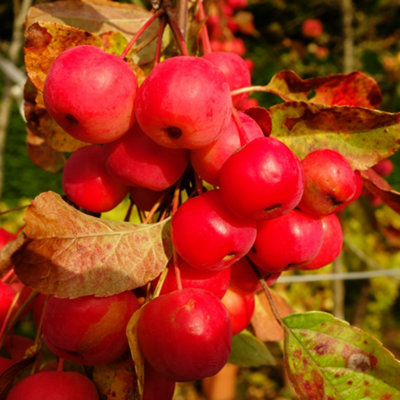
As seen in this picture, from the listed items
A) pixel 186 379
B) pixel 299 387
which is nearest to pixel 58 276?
pixel 186 379

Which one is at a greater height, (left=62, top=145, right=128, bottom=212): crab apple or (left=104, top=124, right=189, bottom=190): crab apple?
(left=104, top=124, right=189, bottom=190): crab apple

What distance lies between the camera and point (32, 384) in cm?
49

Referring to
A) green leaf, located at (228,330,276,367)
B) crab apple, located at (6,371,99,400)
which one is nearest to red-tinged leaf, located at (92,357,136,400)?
crab apple, located at (6,371,99,400)

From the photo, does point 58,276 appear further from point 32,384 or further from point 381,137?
point 381,137

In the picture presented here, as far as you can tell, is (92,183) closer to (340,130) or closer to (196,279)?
(196,279)

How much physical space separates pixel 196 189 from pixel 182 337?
191 mm

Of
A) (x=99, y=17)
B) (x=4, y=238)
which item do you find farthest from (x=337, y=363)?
(x=99, y=17)

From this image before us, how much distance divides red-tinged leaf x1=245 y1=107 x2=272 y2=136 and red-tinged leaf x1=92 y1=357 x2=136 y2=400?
1.07 ft

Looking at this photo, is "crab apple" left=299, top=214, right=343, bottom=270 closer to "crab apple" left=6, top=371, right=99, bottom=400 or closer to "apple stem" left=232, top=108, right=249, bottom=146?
"apple stem" left=232, top=108, right=249, bottom=146

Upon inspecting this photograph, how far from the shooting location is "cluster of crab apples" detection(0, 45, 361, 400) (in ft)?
1.51

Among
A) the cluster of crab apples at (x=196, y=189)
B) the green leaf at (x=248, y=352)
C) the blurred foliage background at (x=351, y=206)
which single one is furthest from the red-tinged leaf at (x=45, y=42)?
the blurred foliage background at (x=351, y=206)

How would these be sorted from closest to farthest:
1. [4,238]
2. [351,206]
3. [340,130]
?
[340,130]
[4,238]
[351,206]

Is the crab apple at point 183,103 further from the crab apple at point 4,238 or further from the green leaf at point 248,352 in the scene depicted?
the green leaf at point 248,352

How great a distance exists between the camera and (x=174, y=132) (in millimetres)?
473
